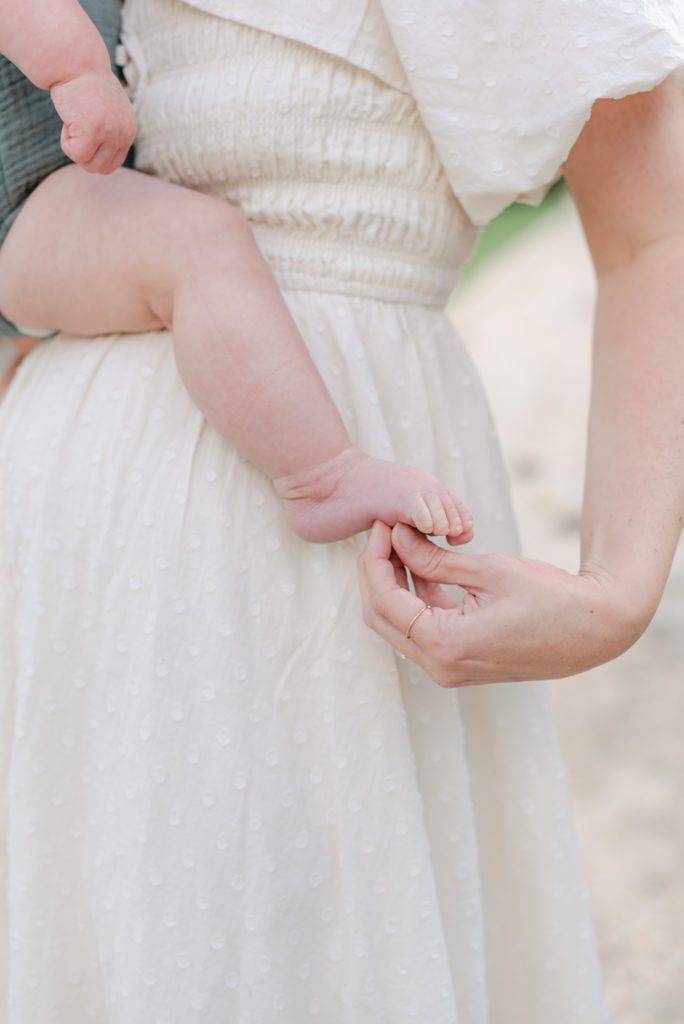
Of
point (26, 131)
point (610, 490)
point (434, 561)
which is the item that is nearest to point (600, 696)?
point (610, 490)

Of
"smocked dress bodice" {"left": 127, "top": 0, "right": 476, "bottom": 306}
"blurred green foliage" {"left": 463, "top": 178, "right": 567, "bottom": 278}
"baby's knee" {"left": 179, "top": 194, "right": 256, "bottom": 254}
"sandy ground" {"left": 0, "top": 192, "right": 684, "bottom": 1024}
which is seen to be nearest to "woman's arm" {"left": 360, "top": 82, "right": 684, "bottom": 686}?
"smocked dress bodice" {"left": 127, "top": 0, "right": 476, "bottom": 306}

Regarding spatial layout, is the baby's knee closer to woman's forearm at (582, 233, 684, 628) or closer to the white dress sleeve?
the white dress sleeve

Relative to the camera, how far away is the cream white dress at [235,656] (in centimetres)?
74

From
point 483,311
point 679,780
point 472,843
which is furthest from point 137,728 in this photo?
point 483,311

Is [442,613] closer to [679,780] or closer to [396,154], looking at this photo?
[396,154]

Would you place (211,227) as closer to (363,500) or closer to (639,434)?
(363,500)

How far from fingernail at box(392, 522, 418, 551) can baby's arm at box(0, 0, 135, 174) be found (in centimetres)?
35

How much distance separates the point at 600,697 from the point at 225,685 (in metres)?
2.07

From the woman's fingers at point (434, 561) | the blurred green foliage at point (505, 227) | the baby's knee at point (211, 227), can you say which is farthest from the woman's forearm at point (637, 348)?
the blurred green foliage at point (505, 227)

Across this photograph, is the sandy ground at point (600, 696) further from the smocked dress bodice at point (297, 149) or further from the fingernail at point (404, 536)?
the smocked dress bodice at point (297, 149)

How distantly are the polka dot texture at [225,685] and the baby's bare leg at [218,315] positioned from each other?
41mm

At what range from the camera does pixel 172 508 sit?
76 cm

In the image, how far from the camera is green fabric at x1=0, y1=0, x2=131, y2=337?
0.80 m

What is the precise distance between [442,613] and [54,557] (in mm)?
312
